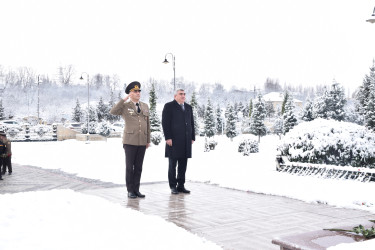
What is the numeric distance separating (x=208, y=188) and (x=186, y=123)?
151cm

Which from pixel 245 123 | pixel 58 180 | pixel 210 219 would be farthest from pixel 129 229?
pixel 245 123

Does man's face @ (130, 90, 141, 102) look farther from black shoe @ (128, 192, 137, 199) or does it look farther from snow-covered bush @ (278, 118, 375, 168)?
snow-covered bush @ (278, 118, 375, 168)

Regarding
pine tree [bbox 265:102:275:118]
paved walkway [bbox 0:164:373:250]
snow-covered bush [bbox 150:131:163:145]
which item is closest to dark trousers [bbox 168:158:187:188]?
paved walkway [bbox 0:164:373:250]

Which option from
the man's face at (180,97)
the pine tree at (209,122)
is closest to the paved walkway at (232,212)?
the man's face at (180,97)

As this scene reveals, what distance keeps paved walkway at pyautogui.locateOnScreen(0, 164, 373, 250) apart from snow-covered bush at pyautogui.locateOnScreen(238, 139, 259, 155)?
12.7 meters

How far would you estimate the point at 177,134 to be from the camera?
298 inches

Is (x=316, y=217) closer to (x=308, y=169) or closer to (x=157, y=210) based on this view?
(x=157, y=210)

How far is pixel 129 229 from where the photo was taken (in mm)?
4195

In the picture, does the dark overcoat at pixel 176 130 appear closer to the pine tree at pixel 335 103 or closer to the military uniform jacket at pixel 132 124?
the military uniform jacket at pixel 132 124

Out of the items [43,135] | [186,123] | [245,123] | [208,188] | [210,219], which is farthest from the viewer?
[245,123]

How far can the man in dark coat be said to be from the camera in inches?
297

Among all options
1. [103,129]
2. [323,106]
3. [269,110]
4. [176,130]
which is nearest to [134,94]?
[176,130]

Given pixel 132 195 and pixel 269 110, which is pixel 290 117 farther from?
pixel 269 110

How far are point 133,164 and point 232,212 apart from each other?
236 cm
